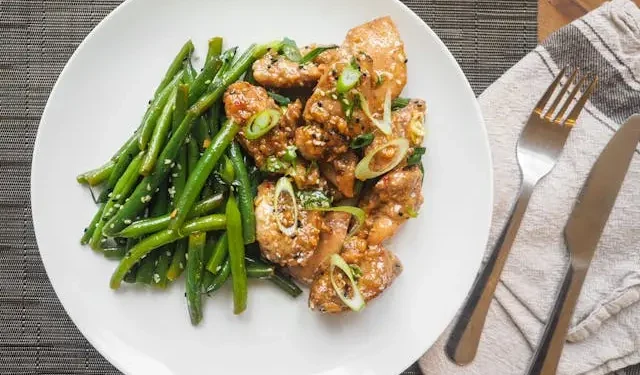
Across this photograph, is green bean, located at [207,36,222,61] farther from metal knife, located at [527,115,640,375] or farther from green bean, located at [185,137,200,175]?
metal knife, located at [527,115,640,375]

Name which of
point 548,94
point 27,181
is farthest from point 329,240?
point 27,181

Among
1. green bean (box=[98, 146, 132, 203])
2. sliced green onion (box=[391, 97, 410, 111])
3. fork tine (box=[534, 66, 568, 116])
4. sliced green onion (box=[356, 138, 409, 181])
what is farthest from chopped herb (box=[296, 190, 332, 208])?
fork tine (box=[534, 66, 568, 116])

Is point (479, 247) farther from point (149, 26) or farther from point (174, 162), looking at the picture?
point (149, 26)

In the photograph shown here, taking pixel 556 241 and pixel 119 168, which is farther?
pixel 556 241

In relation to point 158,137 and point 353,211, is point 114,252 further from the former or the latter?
point 353,211

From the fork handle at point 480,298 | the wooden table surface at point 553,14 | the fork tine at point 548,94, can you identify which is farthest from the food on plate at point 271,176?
the wooden table surface at point 553,14

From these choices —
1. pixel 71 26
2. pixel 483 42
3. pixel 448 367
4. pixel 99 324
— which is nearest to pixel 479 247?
pixel 448 367

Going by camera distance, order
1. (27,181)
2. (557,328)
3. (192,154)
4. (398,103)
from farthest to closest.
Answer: (27,181) < (557,328) < (398,103) < (192,154)
